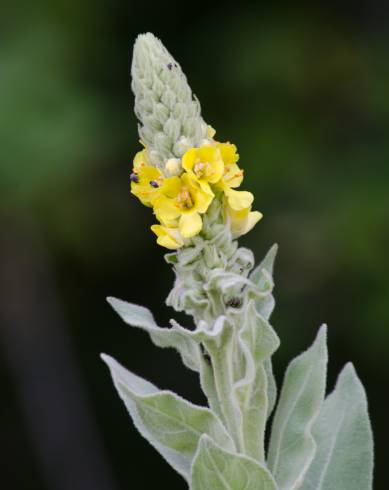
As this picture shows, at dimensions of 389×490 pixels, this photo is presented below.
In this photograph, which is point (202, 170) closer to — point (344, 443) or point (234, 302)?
point (234, 302)

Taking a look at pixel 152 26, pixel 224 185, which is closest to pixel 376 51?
pixel 152 26

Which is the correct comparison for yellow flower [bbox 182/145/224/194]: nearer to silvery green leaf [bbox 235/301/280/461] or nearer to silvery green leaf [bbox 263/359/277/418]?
silvery green leaf [bbox 235/301/280/461]

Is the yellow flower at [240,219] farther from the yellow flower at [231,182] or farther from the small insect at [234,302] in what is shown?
the small insect at [234,302]

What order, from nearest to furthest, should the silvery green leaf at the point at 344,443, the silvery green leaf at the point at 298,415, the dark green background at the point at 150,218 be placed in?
the silvery green leaf at the point at 298,415 → the silvery green leaf at the point at 344,443 → the dark green background at the point at 150,218

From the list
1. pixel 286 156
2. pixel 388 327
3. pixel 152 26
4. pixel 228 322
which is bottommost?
pixel 388 327

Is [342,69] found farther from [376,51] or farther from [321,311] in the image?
[321,311]

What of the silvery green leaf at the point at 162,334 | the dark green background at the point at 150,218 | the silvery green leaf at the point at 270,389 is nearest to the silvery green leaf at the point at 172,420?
the silvery green leaf at the point at 162,334

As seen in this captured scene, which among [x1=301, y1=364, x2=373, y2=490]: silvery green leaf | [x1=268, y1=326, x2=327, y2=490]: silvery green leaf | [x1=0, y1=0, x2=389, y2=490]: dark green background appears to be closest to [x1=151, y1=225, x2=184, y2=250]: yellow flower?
[x1=268, y1=326, x2=327, y2=490]: silvery green leaf
